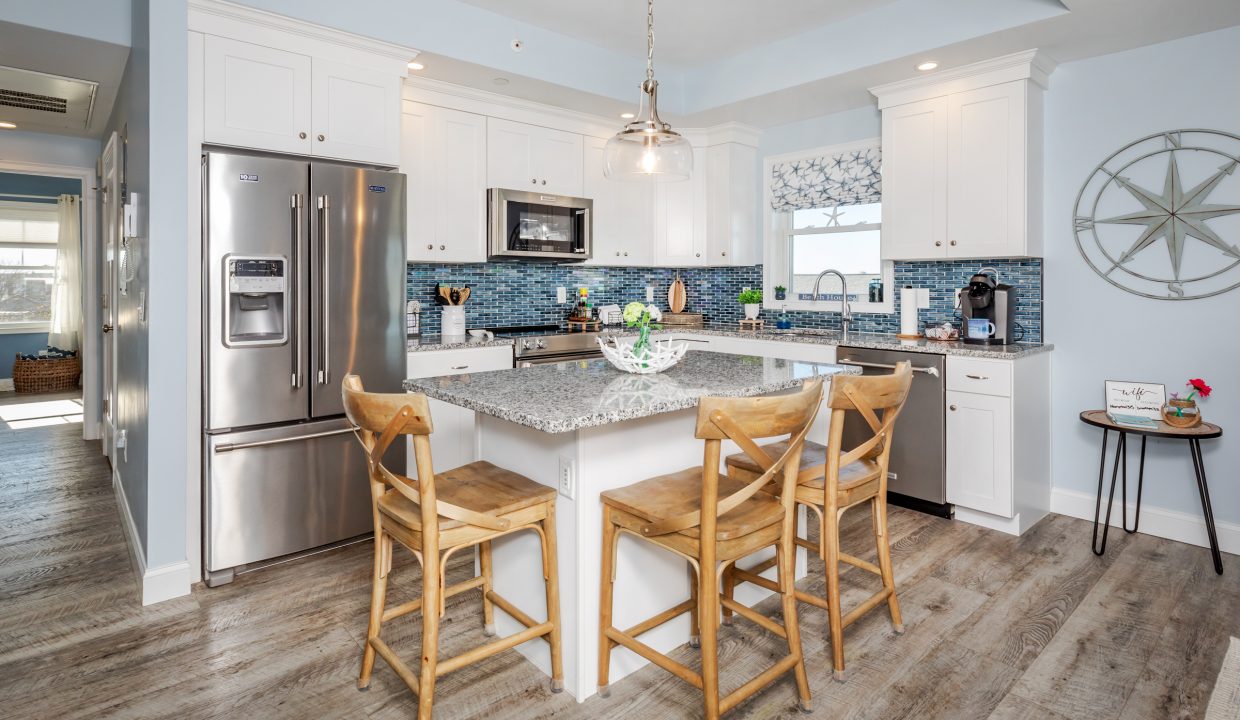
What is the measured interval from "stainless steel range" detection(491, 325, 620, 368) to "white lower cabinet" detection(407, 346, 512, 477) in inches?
4.6

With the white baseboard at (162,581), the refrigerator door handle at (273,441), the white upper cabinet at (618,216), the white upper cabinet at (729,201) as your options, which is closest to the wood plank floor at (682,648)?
the white baseboard at (162,581)

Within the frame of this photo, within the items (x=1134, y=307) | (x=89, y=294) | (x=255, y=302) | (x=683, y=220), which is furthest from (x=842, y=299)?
(x=89, y=294)

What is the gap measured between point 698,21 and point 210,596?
12.2ft

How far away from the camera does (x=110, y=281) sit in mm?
4473

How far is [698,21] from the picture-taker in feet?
12.8

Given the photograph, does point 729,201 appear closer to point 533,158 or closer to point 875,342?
point 533,158

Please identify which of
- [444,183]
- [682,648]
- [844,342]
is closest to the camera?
[682,648]

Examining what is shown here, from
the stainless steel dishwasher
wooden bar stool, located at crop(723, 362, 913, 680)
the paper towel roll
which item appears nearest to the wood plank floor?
wooden bar stool, located at crop(723, 362, 913, 680)

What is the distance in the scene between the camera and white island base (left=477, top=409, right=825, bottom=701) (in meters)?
2.02

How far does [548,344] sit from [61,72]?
2.91m

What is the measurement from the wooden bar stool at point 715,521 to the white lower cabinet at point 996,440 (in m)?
1.93

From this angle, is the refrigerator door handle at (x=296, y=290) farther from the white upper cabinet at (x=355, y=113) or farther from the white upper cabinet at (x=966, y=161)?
the white upper cabinet at (x=966, y=161)

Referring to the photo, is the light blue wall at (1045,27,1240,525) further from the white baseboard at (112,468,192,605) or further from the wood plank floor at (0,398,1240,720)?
the white baseboard at (112,468,192,605)

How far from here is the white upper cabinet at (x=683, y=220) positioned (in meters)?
5.17
